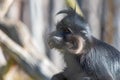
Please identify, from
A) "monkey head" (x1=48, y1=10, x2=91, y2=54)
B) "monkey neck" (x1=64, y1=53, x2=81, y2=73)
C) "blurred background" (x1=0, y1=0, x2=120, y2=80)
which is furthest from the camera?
"blurred background" (x1=0, y1=0, x2=120, y2=80)

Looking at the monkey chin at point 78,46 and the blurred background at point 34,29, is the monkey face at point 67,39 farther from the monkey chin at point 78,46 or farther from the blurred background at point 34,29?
the blurred background at point 34,29

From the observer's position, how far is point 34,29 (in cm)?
338

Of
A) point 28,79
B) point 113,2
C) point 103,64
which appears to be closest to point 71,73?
point 103,64

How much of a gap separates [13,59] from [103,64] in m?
0.76

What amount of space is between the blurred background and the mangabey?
47 centimetres

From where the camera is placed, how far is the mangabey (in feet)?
8.52

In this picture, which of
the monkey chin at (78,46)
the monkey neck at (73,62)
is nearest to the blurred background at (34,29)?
the monkey neck at (73,62)

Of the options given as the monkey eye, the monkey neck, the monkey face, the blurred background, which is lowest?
the monkey neck

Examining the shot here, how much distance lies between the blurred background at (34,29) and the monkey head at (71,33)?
0.57 meters

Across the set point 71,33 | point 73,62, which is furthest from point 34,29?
point 71,33

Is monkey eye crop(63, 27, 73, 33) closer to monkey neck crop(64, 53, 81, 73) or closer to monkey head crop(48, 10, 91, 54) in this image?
monkey head crop(48, 10, 91, 54)

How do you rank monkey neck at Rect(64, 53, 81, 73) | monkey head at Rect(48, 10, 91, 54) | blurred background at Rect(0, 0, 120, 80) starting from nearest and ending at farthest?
monkey head at Rect(48, 10, 91, 54) → monkey neck at Rect(64, 53, 81, 73) → blurred background at Rect(0, 0, 120, 80)

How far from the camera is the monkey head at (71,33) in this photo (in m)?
2.59

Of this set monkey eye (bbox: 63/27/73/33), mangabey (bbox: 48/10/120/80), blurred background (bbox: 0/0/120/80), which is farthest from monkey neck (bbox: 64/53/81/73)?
blurred background (bbox: 0/0/120/80)
